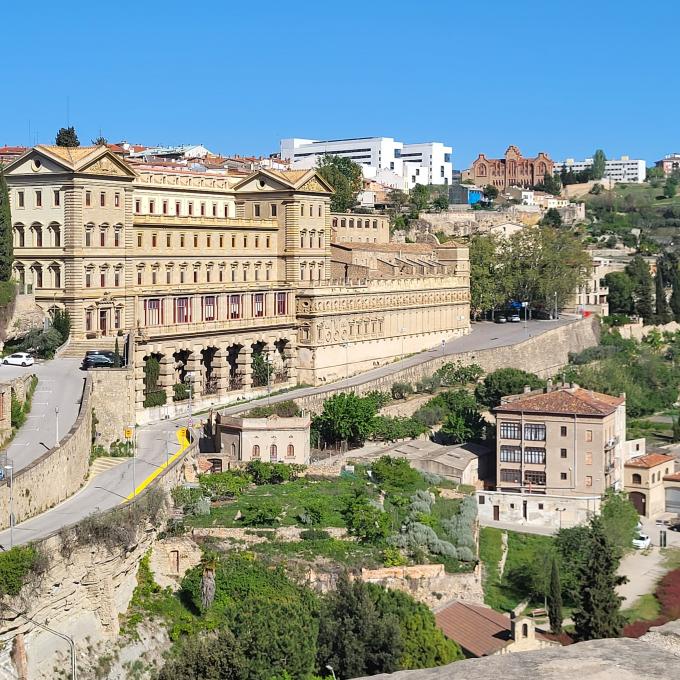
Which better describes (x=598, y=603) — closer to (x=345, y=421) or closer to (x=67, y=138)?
(x=345, y=421)

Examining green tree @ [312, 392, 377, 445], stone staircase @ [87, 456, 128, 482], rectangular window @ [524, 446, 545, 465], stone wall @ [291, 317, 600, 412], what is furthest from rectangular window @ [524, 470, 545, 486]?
stone staircase @ [87, 456, 128, 482]

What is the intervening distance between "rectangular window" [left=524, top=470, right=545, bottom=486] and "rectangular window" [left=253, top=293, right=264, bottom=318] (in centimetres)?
1802

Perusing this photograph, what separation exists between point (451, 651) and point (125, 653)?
9.66 metres

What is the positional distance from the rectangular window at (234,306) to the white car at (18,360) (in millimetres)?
16712

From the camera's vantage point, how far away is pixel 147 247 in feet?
206

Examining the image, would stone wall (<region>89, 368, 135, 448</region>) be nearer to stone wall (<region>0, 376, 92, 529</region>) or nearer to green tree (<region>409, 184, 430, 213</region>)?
stone wall (<region>0, 376, 92, 529</region>)

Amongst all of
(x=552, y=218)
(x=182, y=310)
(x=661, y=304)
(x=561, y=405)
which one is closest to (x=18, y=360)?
(x=182, y=310)

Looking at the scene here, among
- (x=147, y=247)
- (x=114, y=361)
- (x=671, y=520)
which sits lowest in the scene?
(x=671, y=520)

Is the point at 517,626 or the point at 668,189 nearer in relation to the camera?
the point at 517,626

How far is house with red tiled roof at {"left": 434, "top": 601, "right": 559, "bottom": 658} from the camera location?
39388 mm

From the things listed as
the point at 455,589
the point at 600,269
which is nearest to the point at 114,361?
the point at 455,589

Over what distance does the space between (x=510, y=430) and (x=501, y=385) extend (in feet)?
28.0

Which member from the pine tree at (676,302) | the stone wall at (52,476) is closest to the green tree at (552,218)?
the pine tree at (676,302)

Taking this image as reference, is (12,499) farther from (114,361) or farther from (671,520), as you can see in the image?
(671,520)
